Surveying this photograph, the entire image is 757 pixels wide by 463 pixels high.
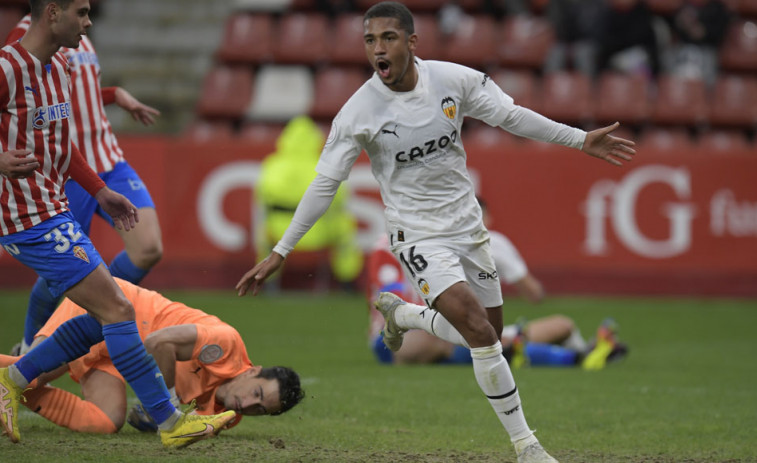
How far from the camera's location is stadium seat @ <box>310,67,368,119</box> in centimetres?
1638

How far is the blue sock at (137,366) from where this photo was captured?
545 centimetres

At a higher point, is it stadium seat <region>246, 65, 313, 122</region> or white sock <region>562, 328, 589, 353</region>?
stadium seat <region>246, 65, 313, 122</region>

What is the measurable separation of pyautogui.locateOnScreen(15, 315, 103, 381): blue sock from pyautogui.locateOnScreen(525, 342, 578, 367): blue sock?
4860 millimetres

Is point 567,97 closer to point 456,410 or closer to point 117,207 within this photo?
point 456,410

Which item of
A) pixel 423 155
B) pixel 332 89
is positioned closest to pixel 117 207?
pixel 423 155

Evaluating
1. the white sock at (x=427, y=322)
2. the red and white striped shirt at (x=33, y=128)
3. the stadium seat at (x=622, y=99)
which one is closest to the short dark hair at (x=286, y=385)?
the white sock at (x=427, y=322)

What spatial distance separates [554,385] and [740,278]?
7.02 metres

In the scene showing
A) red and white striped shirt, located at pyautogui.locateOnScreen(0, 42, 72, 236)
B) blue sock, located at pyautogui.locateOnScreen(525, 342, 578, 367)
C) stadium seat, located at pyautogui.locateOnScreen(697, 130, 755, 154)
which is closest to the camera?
red and white striped shirt, located at pyautogui.locateOnScreen(0, 42, 72, 236)

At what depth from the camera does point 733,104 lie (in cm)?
1664

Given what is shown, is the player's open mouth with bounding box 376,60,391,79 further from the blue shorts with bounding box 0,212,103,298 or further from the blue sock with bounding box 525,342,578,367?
the blue sock with bounding box 525,342,578,367

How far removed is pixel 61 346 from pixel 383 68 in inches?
87.0

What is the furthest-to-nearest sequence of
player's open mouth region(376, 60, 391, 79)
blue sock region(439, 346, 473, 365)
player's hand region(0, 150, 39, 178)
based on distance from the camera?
1. blue sock region(439, 346, 473, 365)
2. player's open mouth region(376, 60, 391, 79)
3. player's hand region(0, 150, 39, 178)

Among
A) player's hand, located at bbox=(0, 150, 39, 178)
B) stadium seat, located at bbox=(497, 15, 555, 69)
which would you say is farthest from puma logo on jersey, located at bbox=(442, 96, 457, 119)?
stadium seat, located at bbox=(497, 15, 555, 69)

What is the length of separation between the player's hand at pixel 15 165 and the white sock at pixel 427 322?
7.97ft
